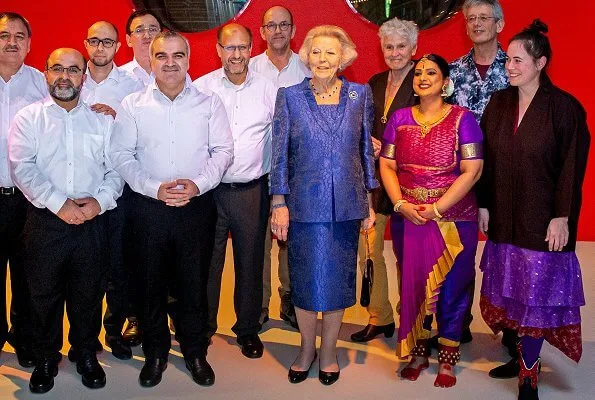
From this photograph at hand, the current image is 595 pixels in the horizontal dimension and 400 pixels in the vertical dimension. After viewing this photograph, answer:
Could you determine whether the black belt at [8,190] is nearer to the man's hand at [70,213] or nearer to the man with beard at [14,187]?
the man with beard at [14,187]

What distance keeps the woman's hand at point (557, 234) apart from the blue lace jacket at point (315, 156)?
2.77 ft

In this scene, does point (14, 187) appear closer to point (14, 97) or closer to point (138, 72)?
point (14, 97)

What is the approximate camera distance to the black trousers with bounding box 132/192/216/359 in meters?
3.17

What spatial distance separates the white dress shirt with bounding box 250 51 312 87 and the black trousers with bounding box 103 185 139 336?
1.23 meters

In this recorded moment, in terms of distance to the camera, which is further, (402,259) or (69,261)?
(402,259)

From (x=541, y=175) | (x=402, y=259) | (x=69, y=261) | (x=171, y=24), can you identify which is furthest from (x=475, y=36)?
(x=171, y=24)

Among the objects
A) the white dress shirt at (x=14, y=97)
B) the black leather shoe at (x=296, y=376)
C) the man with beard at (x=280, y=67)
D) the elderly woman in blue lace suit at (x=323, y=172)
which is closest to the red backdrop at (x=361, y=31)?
the man with beard at (x=280, y=67)

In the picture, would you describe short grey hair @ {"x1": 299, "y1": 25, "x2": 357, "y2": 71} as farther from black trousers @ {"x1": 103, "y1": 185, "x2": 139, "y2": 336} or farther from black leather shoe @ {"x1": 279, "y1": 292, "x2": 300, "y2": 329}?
black leather shoe @ {"x1": 279, "y1": 292, "x2": 300, "y2": 329}

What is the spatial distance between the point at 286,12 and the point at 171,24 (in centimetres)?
191

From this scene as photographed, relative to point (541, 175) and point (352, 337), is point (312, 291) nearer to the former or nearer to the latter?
point (352, 337)

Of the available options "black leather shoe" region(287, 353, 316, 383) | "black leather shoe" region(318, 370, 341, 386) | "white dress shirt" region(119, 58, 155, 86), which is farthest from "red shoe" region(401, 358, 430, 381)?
"white dress shirt" region(119, 58, 155, 86)

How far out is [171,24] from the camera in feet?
19.1

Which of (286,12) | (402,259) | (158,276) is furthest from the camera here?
(286,12)

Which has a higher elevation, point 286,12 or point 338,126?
point 286,12
